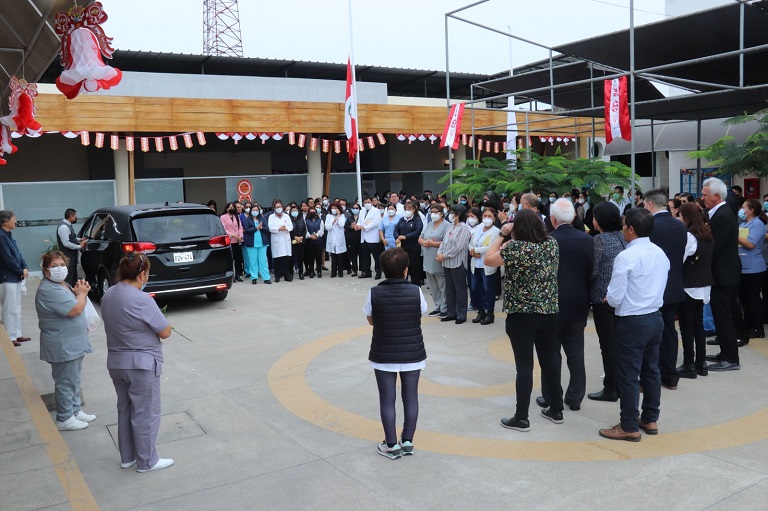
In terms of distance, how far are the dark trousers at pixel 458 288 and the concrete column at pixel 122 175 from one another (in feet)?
37.6

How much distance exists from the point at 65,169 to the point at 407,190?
1203 cm

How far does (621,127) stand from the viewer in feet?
33.4

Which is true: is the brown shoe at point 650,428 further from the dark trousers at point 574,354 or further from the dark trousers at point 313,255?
the dark trousers at point 313,255

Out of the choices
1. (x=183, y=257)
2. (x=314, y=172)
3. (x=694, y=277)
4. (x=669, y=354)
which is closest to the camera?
(x=669, y=354)

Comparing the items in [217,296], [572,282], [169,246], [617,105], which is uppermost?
[617,105]

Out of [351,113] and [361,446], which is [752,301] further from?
[351,113]

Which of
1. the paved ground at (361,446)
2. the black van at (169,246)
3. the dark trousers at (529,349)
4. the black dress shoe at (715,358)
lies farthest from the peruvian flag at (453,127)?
the dark trousers at (529,349)

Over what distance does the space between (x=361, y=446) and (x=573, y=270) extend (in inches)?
93.1

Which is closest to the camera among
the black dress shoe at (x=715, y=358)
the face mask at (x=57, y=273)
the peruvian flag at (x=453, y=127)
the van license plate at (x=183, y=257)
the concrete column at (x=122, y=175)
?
the face mask at (x=57, y=273)

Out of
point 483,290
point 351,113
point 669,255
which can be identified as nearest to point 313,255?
point 351,113

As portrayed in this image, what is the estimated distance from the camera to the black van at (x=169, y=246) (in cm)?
1103

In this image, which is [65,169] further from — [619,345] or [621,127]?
[619,345]

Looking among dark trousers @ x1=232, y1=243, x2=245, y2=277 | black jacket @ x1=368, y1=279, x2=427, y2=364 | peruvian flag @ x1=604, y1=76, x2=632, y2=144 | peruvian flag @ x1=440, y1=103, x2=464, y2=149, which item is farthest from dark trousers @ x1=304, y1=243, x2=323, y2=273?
black jacket @ x1=368, y1=279, x2=427, y2=364

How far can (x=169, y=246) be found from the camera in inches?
438
